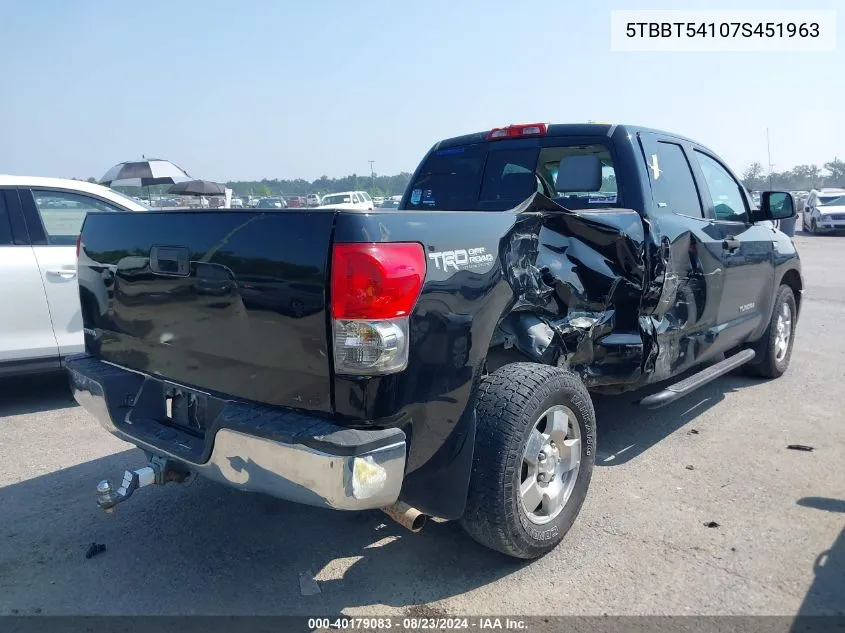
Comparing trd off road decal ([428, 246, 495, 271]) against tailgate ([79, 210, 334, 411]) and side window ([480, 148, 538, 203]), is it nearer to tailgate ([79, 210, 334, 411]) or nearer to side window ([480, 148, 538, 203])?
tailgate ([79, 210, 334, 411])

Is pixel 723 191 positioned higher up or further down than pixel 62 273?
higher up

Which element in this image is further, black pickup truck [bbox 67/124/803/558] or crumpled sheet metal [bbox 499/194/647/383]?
crumpled sheet metal [bbox 499/194/647/383]

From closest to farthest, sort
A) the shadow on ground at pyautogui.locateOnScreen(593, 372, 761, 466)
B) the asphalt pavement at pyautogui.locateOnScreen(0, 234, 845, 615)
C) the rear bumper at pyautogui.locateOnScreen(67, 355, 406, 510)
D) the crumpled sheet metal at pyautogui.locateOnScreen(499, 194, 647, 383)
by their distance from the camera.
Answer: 1. the rear bumper at pyautogui.locateOnScreen(67, 355, 406, 510)
2. the asphalt pavement at pyautogui.locateOnScreen(0, 234, 845, 615)
3. the crumpled sheet metal at pyautogui.locateOnScreen(499, 194, 647, 383)
4. the shadow on ground at pyautogui.locateOnScreen(593, 372, 761, 466)

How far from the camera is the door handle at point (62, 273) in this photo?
521 cm

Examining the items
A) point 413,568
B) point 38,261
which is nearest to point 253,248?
point 413,568

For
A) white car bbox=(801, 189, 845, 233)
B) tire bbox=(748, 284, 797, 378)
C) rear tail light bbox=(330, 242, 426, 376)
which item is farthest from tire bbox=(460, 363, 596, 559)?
white car bbox=(801, 189, 845, 233)

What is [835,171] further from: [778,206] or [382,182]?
[778,206]

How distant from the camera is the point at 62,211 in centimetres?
545

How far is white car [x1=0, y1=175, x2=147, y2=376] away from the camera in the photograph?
5.09 metres

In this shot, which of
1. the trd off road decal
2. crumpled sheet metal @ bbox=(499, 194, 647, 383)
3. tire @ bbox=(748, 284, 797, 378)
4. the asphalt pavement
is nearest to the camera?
the trd off road decal

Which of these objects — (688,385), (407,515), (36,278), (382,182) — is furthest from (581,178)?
(382,182)

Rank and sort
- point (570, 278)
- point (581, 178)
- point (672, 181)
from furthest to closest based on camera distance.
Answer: point (672, 181) < point (581, 178) < point (570, 278)

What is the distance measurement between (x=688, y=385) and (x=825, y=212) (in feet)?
80.1

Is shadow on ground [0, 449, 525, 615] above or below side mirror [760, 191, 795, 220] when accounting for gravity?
below
